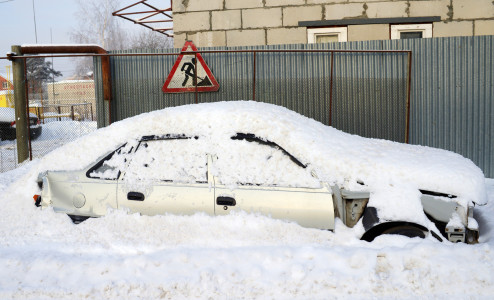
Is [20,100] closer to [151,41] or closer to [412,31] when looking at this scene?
[412,31]

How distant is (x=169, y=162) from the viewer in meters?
4.82

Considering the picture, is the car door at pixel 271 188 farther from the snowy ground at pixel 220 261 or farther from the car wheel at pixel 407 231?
the car wheel at pixel 407 231

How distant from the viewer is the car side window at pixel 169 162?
4.77 meters

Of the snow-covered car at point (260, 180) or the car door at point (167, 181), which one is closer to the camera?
the snow-covered car at point (260, 180)

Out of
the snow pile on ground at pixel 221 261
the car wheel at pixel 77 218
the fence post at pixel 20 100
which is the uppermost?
the fence post at pixel 20 100

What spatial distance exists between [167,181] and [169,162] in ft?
0.67

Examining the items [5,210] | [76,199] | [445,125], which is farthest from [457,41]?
[5,210]

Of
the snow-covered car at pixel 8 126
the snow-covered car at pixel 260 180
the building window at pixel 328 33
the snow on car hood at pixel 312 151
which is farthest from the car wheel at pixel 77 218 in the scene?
the snow-covered car at pixel 8 126

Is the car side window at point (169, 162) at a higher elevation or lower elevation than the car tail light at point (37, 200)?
higher

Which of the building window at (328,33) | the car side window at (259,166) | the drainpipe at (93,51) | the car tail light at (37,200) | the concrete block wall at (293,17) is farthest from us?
the building window at (328,33)

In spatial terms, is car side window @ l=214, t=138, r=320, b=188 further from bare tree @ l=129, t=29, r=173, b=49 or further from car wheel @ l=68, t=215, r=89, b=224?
bare tree @ l=129, t=29, r=173, b=49

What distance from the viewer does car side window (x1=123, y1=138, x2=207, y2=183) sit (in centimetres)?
477

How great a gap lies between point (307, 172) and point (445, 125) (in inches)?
221

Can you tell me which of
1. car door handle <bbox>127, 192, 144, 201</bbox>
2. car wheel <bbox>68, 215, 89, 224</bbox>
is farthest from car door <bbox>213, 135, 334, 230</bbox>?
car wheel <bbox>68, 215, 89, 224</bbox>
